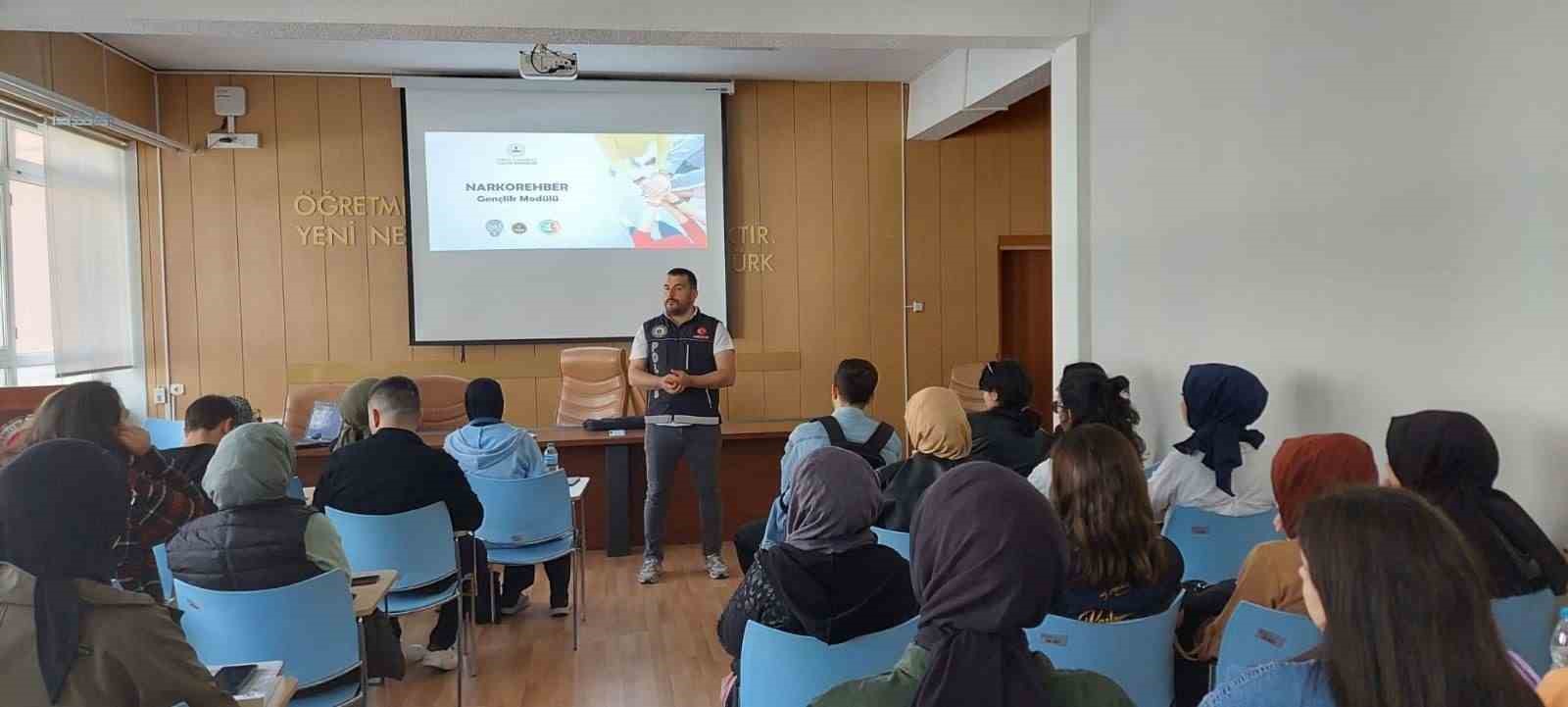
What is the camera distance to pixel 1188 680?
7.60ft

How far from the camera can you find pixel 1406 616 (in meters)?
1.04

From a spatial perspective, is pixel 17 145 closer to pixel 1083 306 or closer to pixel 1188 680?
pixel 1083 306

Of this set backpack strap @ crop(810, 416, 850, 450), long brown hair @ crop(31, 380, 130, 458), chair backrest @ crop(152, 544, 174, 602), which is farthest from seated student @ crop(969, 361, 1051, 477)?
long brown hair @ crop(31, 380, 130, 458)

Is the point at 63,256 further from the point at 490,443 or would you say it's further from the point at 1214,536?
the point at 1214,536

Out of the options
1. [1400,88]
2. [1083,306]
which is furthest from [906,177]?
[1400,88]

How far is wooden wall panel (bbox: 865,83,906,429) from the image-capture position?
25.8ft

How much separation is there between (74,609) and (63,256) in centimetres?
564

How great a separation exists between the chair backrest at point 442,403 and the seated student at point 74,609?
485cm

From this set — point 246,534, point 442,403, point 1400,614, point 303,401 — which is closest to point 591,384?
point 442,403

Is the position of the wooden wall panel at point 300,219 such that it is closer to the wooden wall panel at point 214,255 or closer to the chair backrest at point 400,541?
the wooden wall panel at point 214,255

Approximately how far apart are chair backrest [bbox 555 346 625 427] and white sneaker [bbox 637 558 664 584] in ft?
6.95

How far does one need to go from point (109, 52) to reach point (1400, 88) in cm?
700

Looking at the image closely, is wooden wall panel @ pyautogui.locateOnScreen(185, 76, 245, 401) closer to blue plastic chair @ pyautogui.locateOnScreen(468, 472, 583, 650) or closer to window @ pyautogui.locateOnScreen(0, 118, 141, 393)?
window @ pyautogui.locateOnScreen(0, 118, 141, 393)

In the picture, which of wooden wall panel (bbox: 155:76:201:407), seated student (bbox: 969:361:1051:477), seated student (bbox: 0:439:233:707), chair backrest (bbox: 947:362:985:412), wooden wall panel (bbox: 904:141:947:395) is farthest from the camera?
wooden wall panel (bbox: 904:141:947:395)
